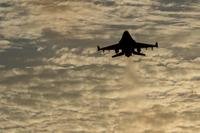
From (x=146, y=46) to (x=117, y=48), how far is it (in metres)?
10.3

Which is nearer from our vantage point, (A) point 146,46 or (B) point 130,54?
(B) point 130,54

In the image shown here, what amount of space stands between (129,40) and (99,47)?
38.4ft

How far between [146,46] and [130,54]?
11252 millimetres

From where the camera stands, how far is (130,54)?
14012 centimetres

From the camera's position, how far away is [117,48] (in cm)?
14662

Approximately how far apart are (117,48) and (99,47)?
7.77m

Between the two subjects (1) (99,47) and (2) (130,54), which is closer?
(2) (130,54)

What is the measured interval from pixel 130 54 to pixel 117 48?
25.9 ft

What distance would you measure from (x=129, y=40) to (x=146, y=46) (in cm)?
713

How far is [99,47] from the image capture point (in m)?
152
